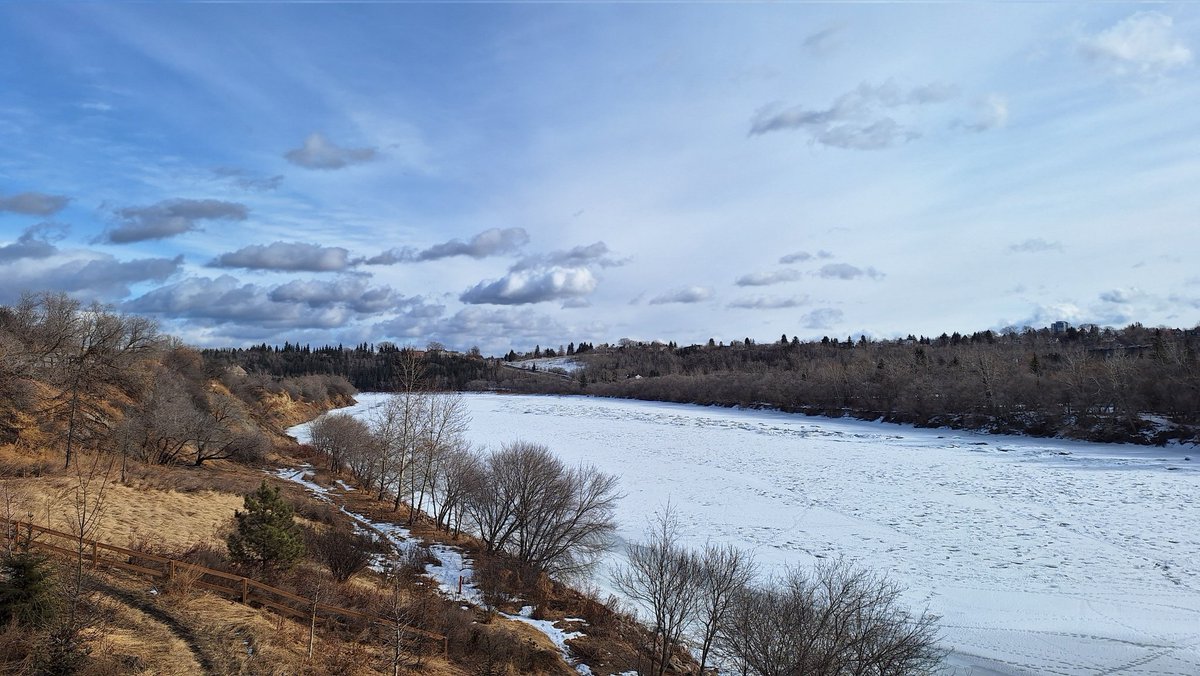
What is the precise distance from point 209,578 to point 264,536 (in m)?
1.40

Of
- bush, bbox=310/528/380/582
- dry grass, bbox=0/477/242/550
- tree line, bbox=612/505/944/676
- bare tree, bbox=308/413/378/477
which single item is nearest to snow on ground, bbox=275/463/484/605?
bush, bbox=310/528/380/582

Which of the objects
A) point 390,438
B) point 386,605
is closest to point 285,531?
point 386,605

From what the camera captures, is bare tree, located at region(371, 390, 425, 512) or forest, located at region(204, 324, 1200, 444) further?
forest, located at region(204, 324, 1200, 444)

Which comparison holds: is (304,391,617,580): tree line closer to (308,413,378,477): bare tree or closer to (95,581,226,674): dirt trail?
(308,413,378,477): bare tree

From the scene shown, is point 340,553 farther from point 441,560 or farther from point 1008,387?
point 1008,387

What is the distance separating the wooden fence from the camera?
12547 millimetres

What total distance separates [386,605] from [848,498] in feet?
90.9

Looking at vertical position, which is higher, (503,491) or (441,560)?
(503,491)

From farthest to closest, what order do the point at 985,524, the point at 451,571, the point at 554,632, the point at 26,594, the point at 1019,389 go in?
the point at 1019,389 < the point at 985,524 < the point at 451,571 < the point at 554,632 < the point at 26,594

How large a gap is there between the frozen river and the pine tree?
16.9 meters

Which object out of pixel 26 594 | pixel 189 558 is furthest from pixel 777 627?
pixel 189 558

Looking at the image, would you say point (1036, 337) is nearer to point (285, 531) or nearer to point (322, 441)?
point (322, 441)

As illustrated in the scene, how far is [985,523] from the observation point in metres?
29.7

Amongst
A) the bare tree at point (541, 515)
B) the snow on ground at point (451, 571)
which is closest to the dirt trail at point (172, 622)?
the snow on ground at point (451, 571)
